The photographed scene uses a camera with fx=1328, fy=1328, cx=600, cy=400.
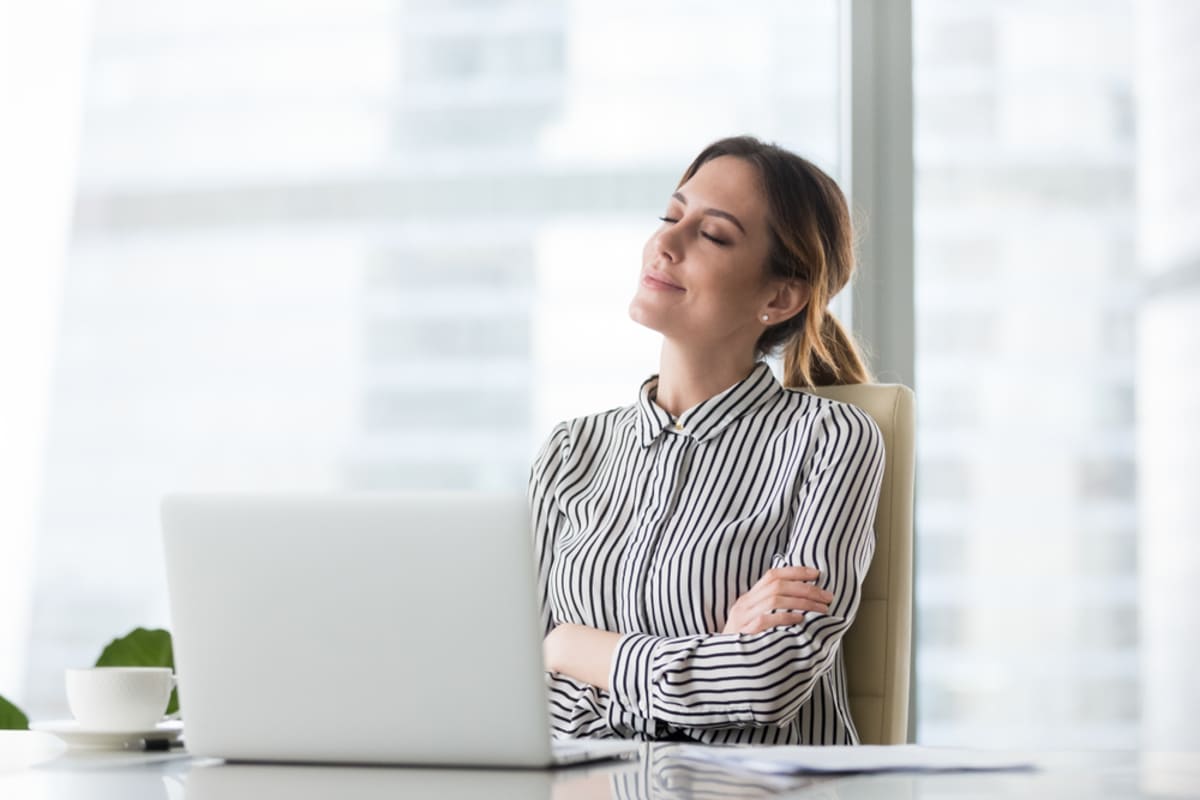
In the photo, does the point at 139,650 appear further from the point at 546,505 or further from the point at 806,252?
the point at 806,252

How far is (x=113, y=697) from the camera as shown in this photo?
1.23m

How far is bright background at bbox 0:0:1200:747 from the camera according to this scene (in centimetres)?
265

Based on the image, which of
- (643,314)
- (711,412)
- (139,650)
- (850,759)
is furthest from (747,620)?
(139,650)

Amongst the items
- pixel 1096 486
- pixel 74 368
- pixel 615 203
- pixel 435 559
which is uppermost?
pixel 615 203

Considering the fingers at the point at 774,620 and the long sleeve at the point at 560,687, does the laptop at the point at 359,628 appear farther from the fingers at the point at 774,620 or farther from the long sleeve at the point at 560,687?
the fingers at the point at 774,620

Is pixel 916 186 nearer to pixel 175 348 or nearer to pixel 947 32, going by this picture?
pixel 947 32

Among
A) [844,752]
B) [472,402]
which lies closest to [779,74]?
[472,402]

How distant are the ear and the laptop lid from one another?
1136 mm

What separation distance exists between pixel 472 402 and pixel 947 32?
1.25 metres

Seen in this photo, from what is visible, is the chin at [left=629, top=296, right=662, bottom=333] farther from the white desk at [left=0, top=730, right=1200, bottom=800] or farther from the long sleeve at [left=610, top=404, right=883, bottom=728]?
the white desk at [left=0, top=730, right=1200, bottom=800]

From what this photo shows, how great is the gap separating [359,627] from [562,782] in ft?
0.62

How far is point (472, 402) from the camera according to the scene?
2811mm

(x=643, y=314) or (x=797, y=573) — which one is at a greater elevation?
(x=643, y=314)

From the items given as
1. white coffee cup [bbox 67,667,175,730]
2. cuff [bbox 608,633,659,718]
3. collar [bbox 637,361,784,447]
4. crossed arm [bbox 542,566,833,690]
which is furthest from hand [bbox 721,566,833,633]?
white coffee cup [bbox 67,667,175,730]
